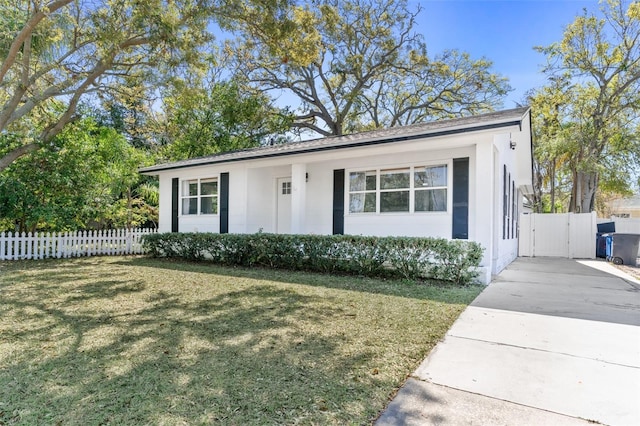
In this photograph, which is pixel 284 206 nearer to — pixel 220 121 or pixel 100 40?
pixel 100 40

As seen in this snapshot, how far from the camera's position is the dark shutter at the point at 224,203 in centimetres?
1205

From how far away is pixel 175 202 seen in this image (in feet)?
44.2

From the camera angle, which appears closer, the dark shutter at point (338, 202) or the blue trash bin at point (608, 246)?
the dark shutter at point (338, 202)

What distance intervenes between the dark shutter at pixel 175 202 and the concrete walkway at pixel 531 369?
1117cm

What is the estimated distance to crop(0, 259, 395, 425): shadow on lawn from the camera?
2479mm

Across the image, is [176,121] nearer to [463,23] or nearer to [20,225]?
[20,225]

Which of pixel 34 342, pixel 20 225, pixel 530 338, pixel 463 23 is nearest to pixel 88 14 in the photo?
pixel 20 225

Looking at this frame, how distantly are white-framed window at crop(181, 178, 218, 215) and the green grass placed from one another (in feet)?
19.4

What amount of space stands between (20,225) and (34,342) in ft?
38.0

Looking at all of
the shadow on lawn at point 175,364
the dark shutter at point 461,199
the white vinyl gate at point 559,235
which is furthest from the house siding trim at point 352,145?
the white vinyl gate at point 559,235

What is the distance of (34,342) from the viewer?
12.4 feet

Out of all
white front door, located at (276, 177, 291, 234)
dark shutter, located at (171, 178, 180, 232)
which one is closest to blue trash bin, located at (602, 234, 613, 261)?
white front door, located at (276, 177, 291, 234)

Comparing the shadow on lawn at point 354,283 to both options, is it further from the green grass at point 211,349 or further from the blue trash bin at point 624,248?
the blue trash bin at point 624,248

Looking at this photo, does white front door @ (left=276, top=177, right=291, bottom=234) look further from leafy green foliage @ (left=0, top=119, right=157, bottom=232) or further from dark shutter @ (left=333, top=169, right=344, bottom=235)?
leafy green foliage @ (left=0, top=119, right=157, bottom=232)
